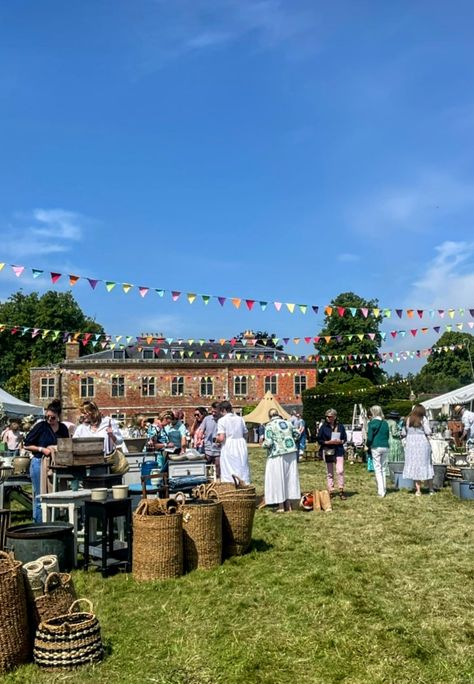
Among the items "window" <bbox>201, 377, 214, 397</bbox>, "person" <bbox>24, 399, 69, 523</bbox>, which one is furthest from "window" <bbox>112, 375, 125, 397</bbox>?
"person" <bbox>24, 399, 69, 523</bbox>

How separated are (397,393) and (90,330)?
26.3 m

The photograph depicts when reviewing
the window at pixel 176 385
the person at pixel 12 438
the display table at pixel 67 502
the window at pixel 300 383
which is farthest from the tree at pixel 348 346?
the display table at pixel 67 502

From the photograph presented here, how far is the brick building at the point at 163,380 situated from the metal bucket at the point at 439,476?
105 ft

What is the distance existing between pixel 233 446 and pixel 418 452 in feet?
11.9

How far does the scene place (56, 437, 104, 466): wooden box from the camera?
7645 mm

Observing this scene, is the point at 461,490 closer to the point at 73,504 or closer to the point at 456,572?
the point at 456,572

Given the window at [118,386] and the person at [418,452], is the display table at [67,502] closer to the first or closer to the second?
the person at [418,452]

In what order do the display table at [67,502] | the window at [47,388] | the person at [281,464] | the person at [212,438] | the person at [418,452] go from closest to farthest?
1. the display table at [67,502]
2. the person at [281,464]
3. the person at [418,452]
4. the person at [212,438]
5. the window at [47,388]

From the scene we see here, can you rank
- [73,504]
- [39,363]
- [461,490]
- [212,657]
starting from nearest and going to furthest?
[212,657]
[73,504]
[461,490]
[39,363]

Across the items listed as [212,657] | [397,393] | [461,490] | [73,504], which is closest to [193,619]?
[212,657]

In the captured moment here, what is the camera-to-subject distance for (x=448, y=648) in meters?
4.48

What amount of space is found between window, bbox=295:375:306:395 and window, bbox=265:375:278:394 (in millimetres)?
1405

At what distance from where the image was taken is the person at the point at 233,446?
1034 cm

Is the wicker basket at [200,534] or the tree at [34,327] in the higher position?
the tree at [34,327]
